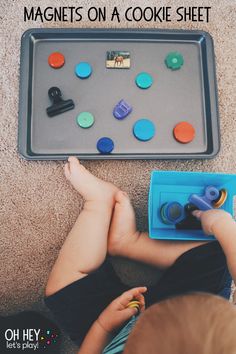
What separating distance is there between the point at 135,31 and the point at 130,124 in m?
0.18

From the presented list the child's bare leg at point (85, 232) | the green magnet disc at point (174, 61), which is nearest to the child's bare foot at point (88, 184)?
the child's bare leg at point (85, 232)

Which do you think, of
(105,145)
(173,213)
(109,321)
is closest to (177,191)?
(173,213)

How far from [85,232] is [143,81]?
312mm

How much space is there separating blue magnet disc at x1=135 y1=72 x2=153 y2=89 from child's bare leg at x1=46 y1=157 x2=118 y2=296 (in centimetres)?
19

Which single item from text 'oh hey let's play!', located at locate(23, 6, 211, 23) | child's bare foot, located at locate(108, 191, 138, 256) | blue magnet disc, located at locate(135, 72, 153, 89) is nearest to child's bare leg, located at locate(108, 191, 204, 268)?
child's bare foot, located at locate(108, 191, 138, 256)

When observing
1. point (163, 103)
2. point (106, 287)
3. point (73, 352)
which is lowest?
point (73, 352)

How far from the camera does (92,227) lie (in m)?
0.76

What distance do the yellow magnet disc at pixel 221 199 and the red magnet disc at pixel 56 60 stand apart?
1.27 feet

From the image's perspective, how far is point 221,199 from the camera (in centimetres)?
74

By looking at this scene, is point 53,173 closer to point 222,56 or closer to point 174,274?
point 174,274

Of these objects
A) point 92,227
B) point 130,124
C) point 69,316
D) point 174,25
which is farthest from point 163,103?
point 69,316

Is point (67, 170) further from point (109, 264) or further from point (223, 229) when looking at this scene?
point (223, 229)

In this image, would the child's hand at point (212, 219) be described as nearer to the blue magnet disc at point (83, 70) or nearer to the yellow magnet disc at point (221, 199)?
the yellow magnet disc at point (221, 199)

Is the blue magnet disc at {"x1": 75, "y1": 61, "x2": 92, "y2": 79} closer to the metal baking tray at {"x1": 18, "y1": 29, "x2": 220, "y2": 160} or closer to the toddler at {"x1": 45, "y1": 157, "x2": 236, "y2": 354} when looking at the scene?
the metal baking tray at {"x1": 18, "y1": 29, "x2": 220, "y2": 160}
